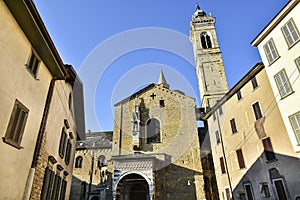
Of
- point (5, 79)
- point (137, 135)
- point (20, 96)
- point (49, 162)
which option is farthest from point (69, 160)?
point (137, 135)

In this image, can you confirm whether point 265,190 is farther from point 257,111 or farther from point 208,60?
point 208,60

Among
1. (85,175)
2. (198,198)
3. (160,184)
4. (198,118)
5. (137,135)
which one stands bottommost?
(198,198)

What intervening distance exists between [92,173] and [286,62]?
76.1 ft

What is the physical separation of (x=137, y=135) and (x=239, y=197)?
35.9 feet

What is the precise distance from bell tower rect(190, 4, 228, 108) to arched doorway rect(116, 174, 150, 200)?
13609 mm

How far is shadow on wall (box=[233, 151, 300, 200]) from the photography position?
1087 centimetres

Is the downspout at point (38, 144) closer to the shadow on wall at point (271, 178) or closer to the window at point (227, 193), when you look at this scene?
the shadow on wall at point (271, 178)

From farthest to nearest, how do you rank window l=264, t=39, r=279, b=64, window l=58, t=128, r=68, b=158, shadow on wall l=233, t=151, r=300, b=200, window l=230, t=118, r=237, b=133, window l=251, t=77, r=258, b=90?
window l=230, t=118, r=237, b=133 → window l=251, t=77, r=258, b=90 → window l=264, t=39, r=279, b=64 → shadow on wall l=233, t=151, r=300, b=200 → window l=58, t=128, r=68, b=158

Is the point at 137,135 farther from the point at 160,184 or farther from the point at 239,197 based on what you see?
the point at 239,197

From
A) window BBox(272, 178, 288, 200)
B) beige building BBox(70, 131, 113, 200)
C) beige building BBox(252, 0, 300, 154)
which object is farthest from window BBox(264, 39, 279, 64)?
beige building BBox(70, 131, 113, 200)

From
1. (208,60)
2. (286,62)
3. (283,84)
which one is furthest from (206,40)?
(283,84)

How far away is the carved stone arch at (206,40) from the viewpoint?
108 ft

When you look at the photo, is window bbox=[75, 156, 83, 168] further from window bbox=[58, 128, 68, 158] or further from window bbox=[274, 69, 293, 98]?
window bbox=[274, 69, 293, 98]

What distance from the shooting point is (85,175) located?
25375mm
